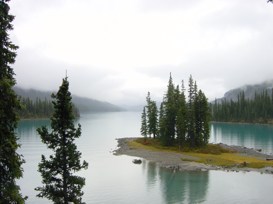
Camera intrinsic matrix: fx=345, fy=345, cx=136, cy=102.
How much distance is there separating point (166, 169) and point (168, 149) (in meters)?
27.7

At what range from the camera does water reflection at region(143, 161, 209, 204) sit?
56.8m

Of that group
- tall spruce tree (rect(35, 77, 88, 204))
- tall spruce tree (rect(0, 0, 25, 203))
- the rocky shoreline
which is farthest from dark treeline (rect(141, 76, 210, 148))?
tall spruce tree (rect(0, 0, 25, 203))

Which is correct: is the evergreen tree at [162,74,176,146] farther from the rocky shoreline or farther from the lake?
the lake

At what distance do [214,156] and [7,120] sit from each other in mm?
81839

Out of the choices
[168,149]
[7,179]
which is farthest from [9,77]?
[168,149]

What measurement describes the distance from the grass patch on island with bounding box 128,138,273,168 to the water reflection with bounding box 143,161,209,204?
11939 millimetres

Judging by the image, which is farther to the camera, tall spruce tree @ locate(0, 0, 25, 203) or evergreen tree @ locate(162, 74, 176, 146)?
evergreen tree @ locate(162, 74, 176, 146)

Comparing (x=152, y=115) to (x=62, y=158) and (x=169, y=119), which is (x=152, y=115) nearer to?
(x=169, y=119)

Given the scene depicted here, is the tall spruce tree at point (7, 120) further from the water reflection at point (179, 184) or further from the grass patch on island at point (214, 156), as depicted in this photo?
the grass patch on island at point (214, 156)

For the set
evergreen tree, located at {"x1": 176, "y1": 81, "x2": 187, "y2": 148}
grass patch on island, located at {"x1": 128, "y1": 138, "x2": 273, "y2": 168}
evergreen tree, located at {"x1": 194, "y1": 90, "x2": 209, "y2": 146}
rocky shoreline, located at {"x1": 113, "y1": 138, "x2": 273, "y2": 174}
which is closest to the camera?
rocky shoreline, located at {"x1": 113, "y1": 138, "x2": 273, "y2": 174}

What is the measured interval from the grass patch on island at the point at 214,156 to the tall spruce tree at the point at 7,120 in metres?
67.5

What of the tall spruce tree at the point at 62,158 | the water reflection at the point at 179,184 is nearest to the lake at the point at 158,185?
the water reflection at the point at 179,184

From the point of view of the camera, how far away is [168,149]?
354ft

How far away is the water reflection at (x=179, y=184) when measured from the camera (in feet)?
186
